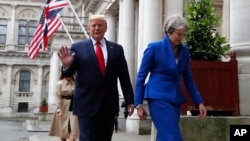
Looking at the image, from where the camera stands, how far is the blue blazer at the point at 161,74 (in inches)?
171

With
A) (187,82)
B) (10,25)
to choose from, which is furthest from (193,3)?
(10,25)

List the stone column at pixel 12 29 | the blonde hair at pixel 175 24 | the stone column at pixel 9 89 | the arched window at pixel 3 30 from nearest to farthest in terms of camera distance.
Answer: the blonde hair at pixel 175 24 < the stone column at pixel 9 89 < the stone column at pixel 12 29 < the arched window at pixel 3 30

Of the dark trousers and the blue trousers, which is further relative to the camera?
the dark trousers

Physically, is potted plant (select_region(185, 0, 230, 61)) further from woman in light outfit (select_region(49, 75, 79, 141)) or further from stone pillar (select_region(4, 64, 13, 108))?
stone pillar (select_region(4, 64, 13, 108))

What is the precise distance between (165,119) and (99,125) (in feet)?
2.31

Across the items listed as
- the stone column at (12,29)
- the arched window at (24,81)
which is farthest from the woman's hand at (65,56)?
the stone column at (12,29)

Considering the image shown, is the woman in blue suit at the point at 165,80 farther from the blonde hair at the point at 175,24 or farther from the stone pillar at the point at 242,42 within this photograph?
the stone pillar at the point at 242,42

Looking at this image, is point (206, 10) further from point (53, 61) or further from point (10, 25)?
point (10, 25)

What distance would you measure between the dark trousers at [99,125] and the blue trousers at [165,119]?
0.47 m

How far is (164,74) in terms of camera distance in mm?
4395

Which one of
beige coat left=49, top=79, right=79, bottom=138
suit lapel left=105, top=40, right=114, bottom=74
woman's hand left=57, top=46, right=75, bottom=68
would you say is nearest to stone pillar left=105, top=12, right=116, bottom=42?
beige coat left=49, top=79, right=79, bottom=138

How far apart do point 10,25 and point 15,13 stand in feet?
5.52

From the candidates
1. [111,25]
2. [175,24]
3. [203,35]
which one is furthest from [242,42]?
[111,25]

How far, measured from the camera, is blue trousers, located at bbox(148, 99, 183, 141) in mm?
4160
